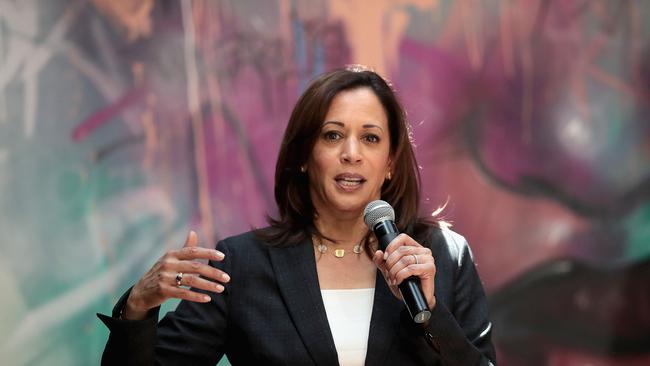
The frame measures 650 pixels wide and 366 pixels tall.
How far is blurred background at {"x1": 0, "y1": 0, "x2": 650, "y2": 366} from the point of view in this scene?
378 centimetres

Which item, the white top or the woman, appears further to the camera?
the white top

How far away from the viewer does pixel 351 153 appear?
2455 mm

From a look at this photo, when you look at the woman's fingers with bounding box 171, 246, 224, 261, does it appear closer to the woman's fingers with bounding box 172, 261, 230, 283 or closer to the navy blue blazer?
the woman's fingers with bounding box 172, 261, 230, 283

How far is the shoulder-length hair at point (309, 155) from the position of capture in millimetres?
2557

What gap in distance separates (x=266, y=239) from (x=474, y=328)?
0.65 meters

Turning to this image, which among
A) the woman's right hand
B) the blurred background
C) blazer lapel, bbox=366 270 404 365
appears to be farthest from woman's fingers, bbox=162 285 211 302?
the blurred background

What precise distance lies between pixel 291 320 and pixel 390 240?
0.49m

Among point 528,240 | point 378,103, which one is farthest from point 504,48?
point 378,103

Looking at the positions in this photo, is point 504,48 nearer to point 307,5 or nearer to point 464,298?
point 307,5

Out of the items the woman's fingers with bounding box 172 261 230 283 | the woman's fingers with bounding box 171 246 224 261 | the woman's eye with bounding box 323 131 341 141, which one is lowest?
the woman's fingers with bounding box 172 261 230 283

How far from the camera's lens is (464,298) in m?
2.45

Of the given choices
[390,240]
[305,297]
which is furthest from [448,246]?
[390,240]

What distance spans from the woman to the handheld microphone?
5.0 inches

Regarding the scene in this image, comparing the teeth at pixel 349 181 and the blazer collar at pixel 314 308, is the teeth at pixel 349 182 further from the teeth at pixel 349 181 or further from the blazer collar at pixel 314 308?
the blazer collar at pixel 314 308
